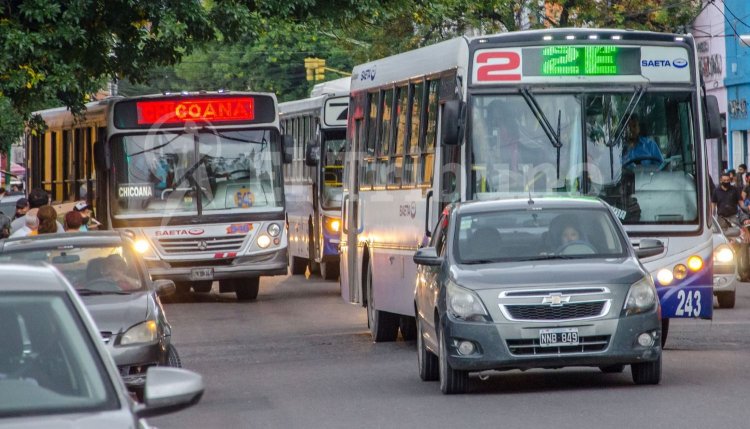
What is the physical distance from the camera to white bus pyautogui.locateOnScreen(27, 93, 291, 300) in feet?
85.6

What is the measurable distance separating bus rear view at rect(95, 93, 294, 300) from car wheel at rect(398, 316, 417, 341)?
281 inches

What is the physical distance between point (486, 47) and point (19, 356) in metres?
11.0

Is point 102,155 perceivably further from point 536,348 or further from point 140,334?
point 536,348

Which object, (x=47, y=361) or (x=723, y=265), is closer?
(x=47, y=361)

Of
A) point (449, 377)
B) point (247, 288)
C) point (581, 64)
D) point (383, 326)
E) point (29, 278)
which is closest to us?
point (29, 278)

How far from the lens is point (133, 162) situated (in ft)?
85.6

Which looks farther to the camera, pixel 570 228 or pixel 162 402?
pixel 570 228

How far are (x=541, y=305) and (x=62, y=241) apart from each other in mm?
3863

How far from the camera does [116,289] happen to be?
45.2 ft

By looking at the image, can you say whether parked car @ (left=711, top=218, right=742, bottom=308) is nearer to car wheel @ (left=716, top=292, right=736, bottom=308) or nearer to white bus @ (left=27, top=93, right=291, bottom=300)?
car wheel @ (left=716, top=292, right=736, bottom=308)

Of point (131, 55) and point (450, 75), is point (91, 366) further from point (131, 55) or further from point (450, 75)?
point (131, 55)

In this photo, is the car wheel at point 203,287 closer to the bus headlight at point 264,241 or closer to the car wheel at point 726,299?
the bus headlight at point 264,241

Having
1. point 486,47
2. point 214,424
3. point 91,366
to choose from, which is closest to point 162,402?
point 91,366

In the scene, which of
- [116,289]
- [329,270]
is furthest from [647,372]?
[329,270]
